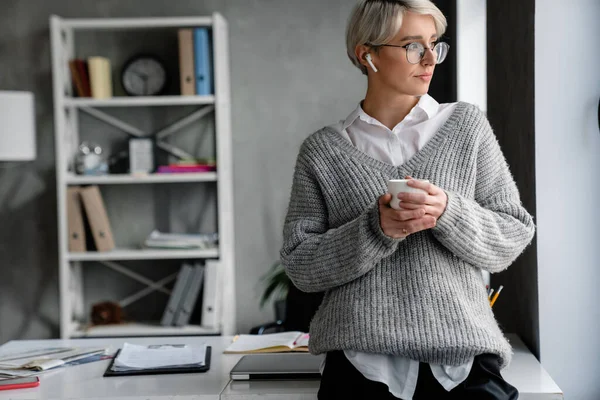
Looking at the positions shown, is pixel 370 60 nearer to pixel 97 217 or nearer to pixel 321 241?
pixel 321 241

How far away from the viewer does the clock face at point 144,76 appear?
156 inches

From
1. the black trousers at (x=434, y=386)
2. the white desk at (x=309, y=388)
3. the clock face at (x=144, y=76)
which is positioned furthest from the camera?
the clock face at (x=144, y=76)

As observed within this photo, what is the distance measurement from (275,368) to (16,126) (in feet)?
8.15

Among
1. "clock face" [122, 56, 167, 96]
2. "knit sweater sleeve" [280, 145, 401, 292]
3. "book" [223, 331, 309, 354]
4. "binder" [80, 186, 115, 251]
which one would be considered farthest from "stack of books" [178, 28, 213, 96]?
"knit sweater sleeve" [280, 145, 401, 292]

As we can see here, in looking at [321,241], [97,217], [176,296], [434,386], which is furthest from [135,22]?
[434,386]

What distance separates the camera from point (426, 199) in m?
1.24

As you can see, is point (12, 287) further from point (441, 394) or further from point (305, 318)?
point (441, 394)

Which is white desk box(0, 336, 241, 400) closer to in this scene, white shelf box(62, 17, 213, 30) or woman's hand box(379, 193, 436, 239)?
woman's hand box(379, 193, 436, 239)

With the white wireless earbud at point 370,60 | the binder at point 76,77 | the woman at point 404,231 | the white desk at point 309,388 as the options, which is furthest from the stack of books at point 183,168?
the white wireless earbud at point 370,60

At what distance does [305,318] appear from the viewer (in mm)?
2730

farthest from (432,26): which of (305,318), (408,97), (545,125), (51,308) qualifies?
(51,308)

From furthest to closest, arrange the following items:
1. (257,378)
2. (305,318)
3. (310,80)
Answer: (310,80) → (305,318) → (257,378)

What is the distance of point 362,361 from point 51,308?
321 centimetres

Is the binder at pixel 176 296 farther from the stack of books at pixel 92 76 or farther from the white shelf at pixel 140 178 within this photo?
the stack of books at pixel 92 76
